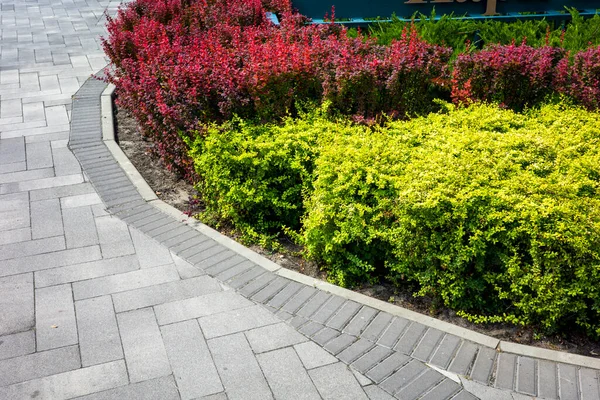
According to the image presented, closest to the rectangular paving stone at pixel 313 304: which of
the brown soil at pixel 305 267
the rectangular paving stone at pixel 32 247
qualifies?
the brown soil at pixel 305 267

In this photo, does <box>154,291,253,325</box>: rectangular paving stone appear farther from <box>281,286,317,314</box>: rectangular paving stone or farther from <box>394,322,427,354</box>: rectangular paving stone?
<box>394,322,427,354</box>: rectangular paving stone

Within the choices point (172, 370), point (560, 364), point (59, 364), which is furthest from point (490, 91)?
point (59, 364)

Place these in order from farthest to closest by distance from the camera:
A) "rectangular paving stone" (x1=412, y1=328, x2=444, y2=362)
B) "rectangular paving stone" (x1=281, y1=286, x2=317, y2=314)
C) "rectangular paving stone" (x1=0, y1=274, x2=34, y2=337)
→ 1. "rectangular paving stone" (x1=281, y1=286, x2=317, y2=314)
2. "rectangular paving stone" (x1=0, y1=274, x2=34, y2=337)
3. "rectangular paving stone" (x1=412, y1=328, x2=444, y2=362)

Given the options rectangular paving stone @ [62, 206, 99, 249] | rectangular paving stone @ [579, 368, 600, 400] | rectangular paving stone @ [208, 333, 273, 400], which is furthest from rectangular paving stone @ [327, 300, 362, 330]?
rectangular paving stone @ [62, 206, 99, 249]

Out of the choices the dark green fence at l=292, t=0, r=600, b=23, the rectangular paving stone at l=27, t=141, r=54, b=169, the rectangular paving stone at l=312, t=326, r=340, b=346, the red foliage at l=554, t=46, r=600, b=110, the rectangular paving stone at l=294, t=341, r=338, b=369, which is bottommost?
the rectangular paving stone at l=294, t=341, r=338, b=369

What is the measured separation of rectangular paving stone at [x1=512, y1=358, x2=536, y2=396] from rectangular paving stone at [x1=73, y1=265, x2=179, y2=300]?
108 inches

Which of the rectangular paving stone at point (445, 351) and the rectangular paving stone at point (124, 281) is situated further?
the rectangular paving stone at point (124, 281)

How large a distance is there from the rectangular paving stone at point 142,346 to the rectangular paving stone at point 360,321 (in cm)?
132

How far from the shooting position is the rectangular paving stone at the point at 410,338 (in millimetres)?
4062

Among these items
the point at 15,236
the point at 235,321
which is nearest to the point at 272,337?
the point at 235,321

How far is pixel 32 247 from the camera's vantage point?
17.6ft

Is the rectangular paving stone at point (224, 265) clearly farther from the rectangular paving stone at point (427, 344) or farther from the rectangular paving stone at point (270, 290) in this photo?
the rectangular paving stone at point (427, 344)

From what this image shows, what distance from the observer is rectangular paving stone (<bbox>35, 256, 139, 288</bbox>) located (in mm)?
4883

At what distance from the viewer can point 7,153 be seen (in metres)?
7.18
